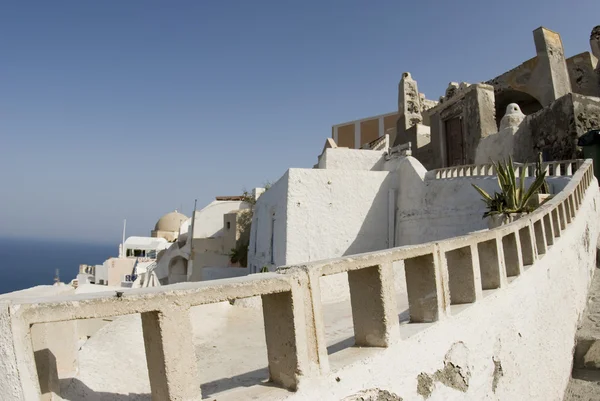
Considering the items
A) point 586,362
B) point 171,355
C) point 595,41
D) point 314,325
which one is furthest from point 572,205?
point 595,41

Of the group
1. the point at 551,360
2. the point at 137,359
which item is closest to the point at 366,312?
the point at 137,359

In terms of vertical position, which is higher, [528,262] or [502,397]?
[528,262]

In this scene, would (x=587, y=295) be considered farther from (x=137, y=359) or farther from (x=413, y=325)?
(x=137, y=359)

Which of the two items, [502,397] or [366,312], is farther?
[502,397]

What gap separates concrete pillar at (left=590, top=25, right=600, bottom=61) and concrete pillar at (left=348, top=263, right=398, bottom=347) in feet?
84.7

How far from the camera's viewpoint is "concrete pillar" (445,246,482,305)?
3.70 metres

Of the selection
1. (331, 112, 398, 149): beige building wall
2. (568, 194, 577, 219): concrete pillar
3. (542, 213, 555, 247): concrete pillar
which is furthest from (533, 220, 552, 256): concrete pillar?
(331, 112, 398, 149): beige building wall

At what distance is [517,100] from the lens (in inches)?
864

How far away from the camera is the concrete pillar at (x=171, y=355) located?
1.90m

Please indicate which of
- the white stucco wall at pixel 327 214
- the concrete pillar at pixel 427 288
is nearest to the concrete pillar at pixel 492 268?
the concrete pillar at pixel 427 288

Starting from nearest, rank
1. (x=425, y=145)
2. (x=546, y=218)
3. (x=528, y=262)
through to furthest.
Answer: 1. (x=528, y=262)
2. (x=546, y=218)
3. (x=425, y=145)

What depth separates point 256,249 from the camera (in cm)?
1652

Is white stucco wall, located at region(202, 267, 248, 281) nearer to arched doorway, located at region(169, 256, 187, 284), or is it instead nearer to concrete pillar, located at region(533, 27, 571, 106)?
arched doorway, located at region(169, 256, 187, 284)

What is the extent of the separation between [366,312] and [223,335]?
20.9ft
